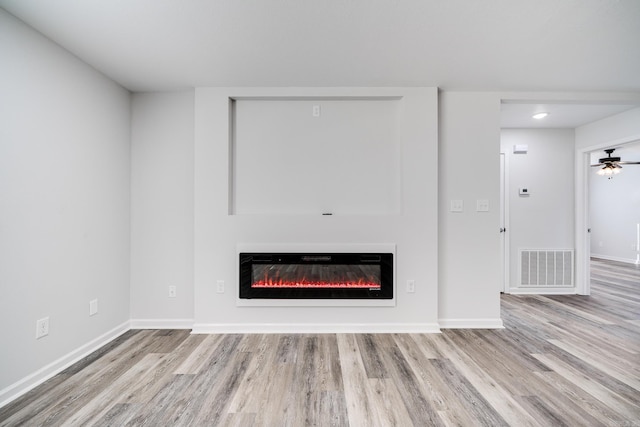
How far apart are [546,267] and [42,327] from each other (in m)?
5.64

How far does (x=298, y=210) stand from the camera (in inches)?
114

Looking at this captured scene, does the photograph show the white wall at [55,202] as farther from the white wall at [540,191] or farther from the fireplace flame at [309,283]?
the white wall at [540,191]

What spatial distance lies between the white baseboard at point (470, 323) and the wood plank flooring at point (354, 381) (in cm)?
10

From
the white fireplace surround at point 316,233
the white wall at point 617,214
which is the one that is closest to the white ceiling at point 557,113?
the white fireplace surround at point 316,233

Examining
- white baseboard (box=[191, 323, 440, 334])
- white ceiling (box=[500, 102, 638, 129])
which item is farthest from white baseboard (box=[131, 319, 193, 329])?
white ceiling (box=[500, 102, 638, 129])

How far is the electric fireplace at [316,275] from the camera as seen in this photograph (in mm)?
2748

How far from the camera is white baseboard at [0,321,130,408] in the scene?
1.74 m

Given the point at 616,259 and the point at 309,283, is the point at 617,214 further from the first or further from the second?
the point at 309,283

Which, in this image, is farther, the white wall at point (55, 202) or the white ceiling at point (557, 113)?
the white ceiling at point (557, 113)

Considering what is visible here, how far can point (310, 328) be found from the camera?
8.91ft

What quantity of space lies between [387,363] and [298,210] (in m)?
1.60

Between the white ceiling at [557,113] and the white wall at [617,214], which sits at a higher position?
the white ceiling at [557,113]

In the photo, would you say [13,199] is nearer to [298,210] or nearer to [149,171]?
[149,171]

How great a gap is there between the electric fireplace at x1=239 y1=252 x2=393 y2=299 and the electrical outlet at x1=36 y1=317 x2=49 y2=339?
4.60 feet
